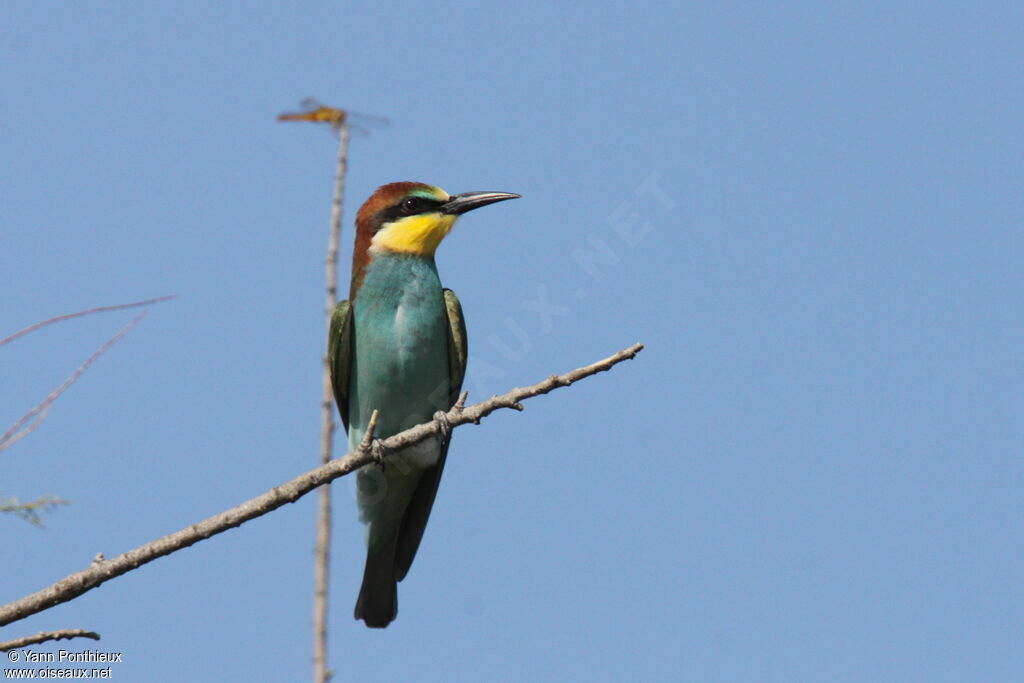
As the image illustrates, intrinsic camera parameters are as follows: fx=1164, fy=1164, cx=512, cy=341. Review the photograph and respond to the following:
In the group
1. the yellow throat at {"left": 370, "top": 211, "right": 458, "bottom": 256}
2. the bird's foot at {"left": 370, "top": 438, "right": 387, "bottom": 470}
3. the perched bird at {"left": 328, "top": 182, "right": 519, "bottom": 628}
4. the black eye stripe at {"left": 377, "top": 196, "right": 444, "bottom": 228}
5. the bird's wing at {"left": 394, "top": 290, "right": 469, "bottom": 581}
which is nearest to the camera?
the bird's foot at {"left": 370, "top": 438, "right": 387, "bottom": 470}

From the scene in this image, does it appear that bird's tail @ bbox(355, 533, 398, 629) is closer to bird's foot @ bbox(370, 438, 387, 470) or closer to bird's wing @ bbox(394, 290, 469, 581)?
bird's wing @ bbox(394, 290, 469, 581)

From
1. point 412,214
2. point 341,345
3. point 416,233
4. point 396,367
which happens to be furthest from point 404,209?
point 396,367

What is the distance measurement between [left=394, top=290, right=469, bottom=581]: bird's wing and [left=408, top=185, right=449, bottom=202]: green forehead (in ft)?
2.06

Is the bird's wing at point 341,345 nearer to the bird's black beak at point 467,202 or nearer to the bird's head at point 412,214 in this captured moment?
the bird's head at point 412,214

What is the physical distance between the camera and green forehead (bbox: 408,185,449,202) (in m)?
6.39

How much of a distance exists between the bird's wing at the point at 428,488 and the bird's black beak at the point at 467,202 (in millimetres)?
555

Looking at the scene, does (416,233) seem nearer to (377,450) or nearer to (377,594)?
(377,594)

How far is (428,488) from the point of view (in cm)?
599

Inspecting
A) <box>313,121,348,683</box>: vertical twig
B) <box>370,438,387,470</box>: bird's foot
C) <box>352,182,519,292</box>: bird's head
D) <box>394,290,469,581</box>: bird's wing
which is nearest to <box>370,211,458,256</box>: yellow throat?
<box>352,182,519,292</box>: bird's head

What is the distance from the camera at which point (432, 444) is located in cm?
578

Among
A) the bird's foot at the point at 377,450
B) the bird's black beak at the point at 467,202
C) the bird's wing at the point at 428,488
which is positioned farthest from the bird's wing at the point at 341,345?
the bird's foot at the point at 377,450

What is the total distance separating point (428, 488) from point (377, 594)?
2.08 feet

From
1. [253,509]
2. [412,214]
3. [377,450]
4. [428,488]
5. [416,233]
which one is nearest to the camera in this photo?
[253,509]

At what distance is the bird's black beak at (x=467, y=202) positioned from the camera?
6.38m
